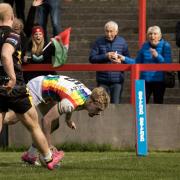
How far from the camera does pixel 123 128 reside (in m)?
14.8

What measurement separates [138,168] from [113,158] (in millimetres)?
1669

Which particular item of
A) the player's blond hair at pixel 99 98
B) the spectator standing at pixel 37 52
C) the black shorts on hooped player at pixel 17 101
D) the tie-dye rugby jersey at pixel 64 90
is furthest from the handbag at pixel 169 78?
the black shorts on hooped player at pixel 17 101

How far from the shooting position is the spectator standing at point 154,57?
14.9 meters

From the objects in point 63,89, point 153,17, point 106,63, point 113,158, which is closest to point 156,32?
point 106,63

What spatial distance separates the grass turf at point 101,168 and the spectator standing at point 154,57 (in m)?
1.75

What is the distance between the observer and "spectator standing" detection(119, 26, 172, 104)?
14.9m

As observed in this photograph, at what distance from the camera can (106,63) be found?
50.4 ft

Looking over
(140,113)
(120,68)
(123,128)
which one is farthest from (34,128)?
(120,68)

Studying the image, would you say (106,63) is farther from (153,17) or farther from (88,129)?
(153,17)

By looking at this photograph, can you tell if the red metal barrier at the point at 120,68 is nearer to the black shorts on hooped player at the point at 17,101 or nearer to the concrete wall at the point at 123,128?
the concrete wall at the point at 123,128

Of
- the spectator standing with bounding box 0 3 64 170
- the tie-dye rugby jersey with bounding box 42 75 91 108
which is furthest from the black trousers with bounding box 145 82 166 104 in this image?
the spectator standing with bounding box 0 3 64 170

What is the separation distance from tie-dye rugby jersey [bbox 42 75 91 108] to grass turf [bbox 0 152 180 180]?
844 millimetres

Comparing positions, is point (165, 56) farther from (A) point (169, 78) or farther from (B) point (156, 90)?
(B) point (156, 90)

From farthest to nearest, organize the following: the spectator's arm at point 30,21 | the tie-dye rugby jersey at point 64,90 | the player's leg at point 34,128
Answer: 1. the spectator's arm at point 30,21
2. the tie-dye rugby jersey at point 64,90
3. the player's leg at point 34,128
